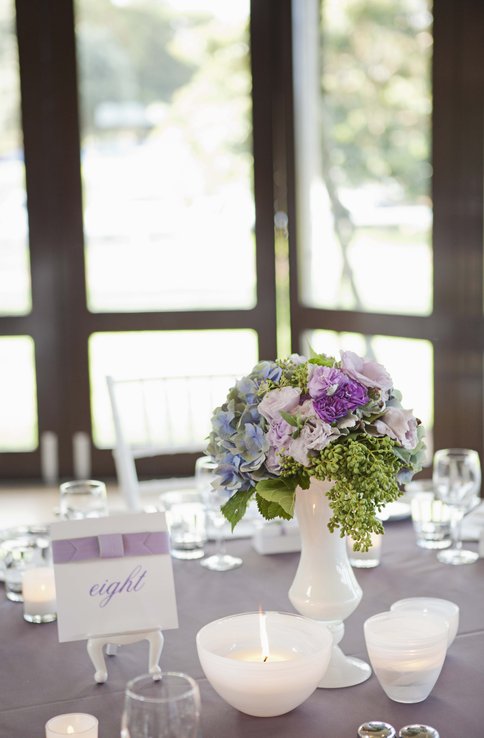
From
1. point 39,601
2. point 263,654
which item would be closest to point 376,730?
point 263,654

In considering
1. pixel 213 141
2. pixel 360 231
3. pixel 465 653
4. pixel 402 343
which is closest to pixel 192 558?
pixel 465 653

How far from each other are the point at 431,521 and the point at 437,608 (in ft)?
1.60

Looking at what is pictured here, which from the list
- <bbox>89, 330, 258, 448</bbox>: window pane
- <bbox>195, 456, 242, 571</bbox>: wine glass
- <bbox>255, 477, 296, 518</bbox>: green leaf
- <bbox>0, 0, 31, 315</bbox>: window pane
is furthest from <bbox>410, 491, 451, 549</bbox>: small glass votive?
<bbox>0, 0, 31, 315</bbox>: window pane

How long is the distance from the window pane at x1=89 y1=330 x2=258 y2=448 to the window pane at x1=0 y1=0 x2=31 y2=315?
1.28ft

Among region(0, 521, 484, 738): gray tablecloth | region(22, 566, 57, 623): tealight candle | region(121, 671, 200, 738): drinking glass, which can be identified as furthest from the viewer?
region(22, 566, 57, 623): tealight candle

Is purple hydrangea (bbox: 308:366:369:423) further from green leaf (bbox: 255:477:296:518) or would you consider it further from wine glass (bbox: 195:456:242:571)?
wine glass (bbox: 195:456:242:571)

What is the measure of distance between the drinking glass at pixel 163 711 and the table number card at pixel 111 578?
495 mm

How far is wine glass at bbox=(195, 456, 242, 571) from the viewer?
6.05 feet

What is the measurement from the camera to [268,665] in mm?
1218

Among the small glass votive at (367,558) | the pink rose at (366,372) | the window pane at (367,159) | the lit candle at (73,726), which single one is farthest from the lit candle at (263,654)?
→ the window pane at (367,159)

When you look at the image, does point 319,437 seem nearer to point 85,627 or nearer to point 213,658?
point 213,658

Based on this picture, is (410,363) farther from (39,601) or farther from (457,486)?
(39,601)

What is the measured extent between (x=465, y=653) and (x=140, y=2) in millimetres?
3677

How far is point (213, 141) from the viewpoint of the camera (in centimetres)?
458
